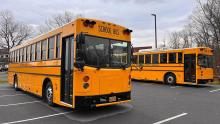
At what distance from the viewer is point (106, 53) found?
31.4ft

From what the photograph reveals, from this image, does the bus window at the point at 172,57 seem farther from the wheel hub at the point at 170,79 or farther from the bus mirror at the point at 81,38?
the bus mirror at the point at 81,38

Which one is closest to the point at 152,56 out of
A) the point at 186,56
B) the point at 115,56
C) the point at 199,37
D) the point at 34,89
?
the point at 186,56

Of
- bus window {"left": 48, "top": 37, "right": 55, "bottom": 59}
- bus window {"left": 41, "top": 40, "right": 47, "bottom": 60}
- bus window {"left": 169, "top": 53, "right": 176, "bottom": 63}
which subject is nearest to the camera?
bus window {"left": 48, "top": 37, "right": 55, "bottom": 59}

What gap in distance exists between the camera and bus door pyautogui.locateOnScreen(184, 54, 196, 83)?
19691 mm

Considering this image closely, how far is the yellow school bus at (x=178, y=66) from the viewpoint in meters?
19.6

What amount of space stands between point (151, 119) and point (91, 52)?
2886 millimetres

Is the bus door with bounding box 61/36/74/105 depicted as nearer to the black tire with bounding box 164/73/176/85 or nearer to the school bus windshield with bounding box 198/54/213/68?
the school bus windshield with bounding box 198/54/213/68

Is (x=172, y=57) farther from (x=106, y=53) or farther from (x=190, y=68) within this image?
(x=106, y=53)

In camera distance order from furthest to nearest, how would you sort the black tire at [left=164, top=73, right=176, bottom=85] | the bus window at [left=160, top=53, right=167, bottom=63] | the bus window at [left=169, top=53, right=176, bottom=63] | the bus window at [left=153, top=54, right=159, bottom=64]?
the bus window at [left=153, top=54, right=159, bottom=64] < the bus window at [left=160, top=53, right=167, bottom=63] < the black tire at [left=164, top=73, right=176, bottom=85] < the bus window at [left=169, top=53, right=176, bottom=63]

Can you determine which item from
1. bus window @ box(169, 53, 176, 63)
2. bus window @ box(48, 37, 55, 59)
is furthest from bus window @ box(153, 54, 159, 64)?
bus window @ box(48, 37, 55, 59)

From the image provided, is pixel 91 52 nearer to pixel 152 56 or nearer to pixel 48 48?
pixel 48 48

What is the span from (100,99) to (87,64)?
128 centimetres

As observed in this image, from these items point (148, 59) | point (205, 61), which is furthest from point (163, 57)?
point (205, 61)

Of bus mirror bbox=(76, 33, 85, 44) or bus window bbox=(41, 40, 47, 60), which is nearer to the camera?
bus mirror bbox=(76, 33, 85, 44)
